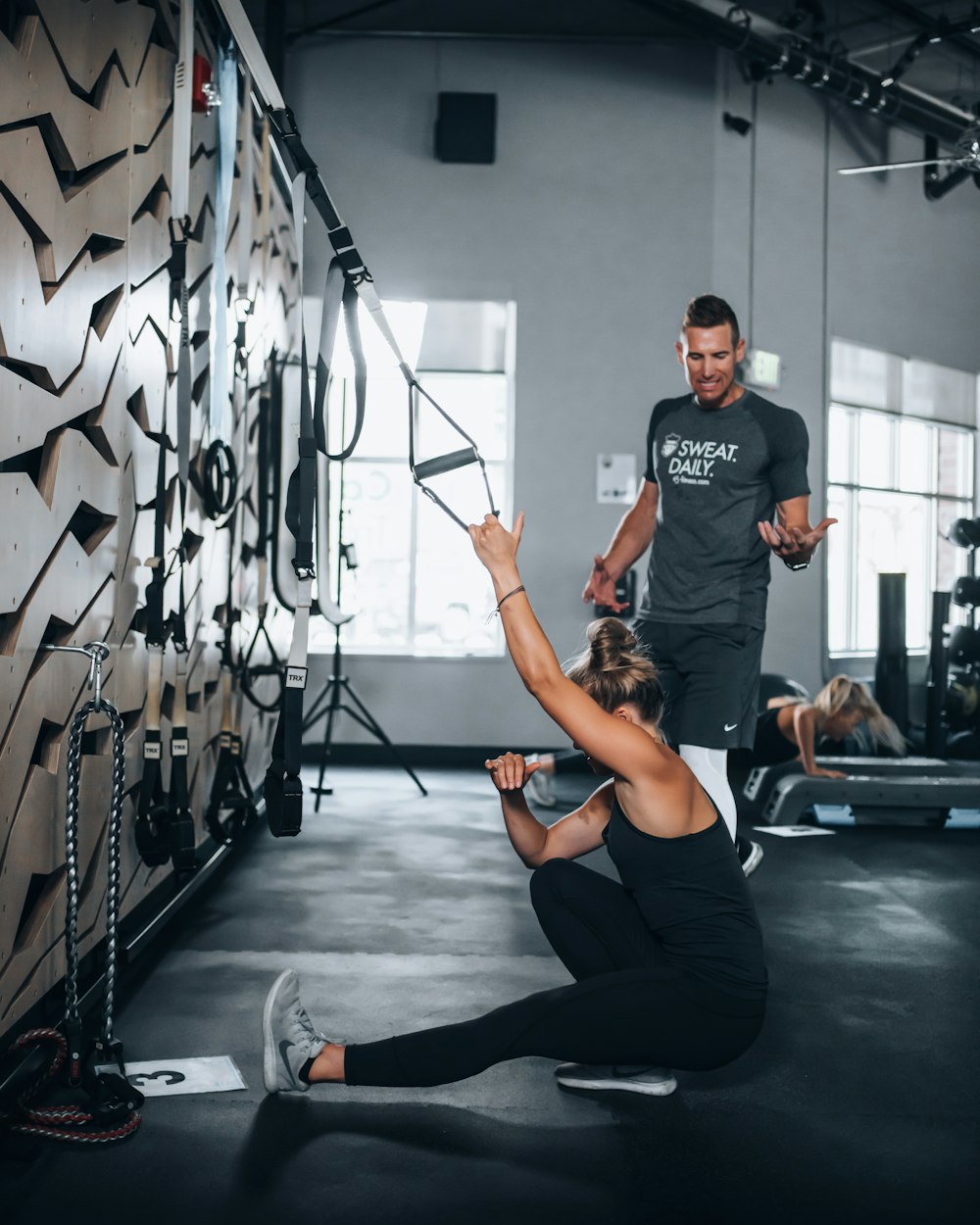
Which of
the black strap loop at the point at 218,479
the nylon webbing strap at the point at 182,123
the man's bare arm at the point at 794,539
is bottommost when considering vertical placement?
the man's bare arm at the point at 794,539

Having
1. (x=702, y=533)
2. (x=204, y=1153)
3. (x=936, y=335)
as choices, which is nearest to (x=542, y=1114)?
(x=204, y=1153)

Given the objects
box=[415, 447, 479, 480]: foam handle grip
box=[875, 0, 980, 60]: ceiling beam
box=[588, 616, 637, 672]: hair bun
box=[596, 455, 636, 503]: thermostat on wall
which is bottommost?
box=[588, 616, 637, 672]: hair bun

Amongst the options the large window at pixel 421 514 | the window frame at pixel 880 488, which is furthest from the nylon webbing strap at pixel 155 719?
the window frame at pixel 880 488

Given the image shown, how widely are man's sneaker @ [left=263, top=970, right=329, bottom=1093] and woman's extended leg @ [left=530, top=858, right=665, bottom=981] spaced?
1.54 feet

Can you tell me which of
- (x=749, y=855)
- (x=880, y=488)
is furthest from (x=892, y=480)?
(x=749, y=855)

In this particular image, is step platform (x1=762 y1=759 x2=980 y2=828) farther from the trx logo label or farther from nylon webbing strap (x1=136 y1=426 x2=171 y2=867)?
nylon webbing strap (x1=136 y1=426 x2=171 y2=867)

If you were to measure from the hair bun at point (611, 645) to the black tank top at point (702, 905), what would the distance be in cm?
29

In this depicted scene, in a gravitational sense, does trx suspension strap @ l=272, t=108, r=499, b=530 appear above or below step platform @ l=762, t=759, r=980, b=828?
above

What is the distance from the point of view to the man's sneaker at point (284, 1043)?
1982 millimetres

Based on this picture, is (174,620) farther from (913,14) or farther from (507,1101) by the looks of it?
(913,14)

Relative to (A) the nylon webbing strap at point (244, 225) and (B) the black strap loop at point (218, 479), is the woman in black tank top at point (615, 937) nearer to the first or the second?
A: (B) the black strap loop at point (218, 479)

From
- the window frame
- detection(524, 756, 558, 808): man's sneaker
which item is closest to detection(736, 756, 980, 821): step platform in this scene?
detection(524, 756, 558, 808): man's sneaker

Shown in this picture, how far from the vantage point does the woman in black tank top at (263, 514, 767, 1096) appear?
73.4 inches

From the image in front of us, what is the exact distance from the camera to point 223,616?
3.94 meters
